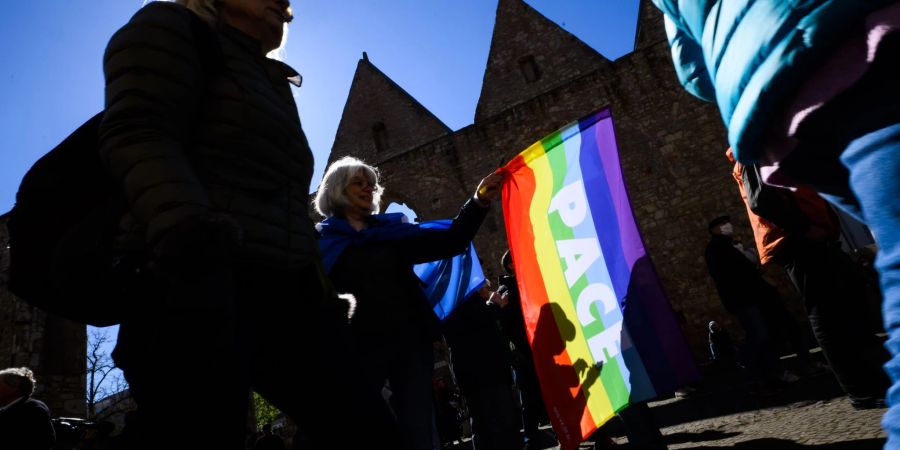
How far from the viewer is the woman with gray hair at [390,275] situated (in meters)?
2.30

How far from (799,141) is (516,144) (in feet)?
36.4

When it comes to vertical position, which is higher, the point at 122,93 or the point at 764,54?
the point at 122,93

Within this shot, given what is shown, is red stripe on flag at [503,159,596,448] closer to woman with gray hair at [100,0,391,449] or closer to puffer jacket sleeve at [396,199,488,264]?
puffer jacket sleeve at [396,199,488,264]

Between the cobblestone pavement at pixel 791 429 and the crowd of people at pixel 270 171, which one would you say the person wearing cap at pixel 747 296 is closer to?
the cobblestone pavement at pixel 791 429

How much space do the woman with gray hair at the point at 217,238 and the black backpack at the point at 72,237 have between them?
0.10 ft

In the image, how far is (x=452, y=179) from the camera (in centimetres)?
1205

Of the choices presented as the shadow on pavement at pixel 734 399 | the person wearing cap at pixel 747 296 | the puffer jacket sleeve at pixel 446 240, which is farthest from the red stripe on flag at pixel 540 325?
the person wearing cap at pixel 747 296

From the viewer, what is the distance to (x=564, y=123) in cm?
1142

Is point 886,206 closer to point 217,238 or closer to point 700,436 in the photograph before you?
point 217,238

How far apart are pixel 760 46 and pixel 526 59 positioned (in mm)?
13105

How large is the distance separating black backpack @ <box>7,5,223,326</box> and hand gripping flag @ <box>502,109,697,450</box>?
196cm

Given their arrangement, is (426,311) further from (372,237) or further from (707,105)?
(707,105)

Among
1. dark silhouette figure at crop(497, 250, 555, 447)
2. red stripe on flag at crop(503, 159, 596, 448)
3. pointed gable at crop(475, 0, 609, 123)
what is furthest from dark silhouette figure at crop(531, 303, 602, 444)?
pointed gable at crop(475, 0, 609, 123)

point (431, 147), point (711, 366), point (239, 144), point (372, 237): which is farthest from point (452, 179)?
point (239, 144)
